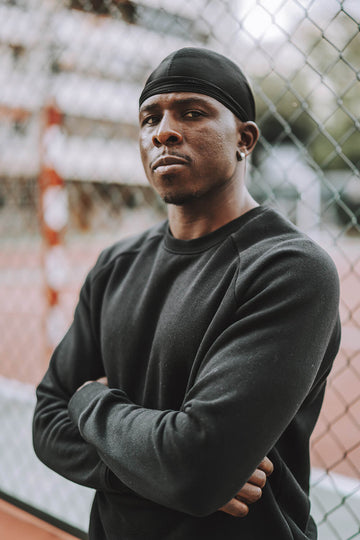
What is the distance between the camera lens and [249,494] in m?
0.93

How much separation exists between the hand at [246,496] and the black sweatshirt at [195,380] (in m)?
0.04

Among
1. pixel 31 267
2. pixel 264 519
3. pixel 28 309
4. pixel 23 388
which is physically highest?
pixel 264 519

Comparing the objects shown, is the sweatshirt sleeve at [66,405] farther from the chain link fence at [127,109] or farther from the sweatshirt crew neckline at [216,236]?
the chain link fence at [127,109]

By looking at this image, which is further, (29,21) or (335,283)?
(29,21)

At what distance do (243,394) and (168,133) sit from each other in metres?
0.56

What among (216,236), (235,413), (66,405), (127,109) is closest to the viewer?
(235,413)

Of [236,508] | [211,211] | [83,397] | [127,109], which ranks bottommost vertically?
[127,109]

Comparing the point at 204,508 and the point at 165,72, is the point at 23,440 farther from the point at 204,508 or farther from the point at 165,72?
the point at 165,72

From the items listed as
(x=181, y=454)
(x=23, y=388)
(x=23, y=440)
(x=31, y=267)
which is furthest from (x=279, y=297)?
(x=31, y=267)

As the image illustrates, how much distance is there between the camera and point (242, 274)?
951mm

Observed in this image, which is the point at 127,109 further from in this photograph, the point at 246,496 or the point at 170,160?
the point at 246,496

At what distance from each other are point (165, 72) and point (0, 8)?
219cm

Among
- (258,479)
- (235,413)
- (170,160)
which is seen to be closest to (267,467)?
(258,479)

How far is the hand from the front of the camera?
93cm
